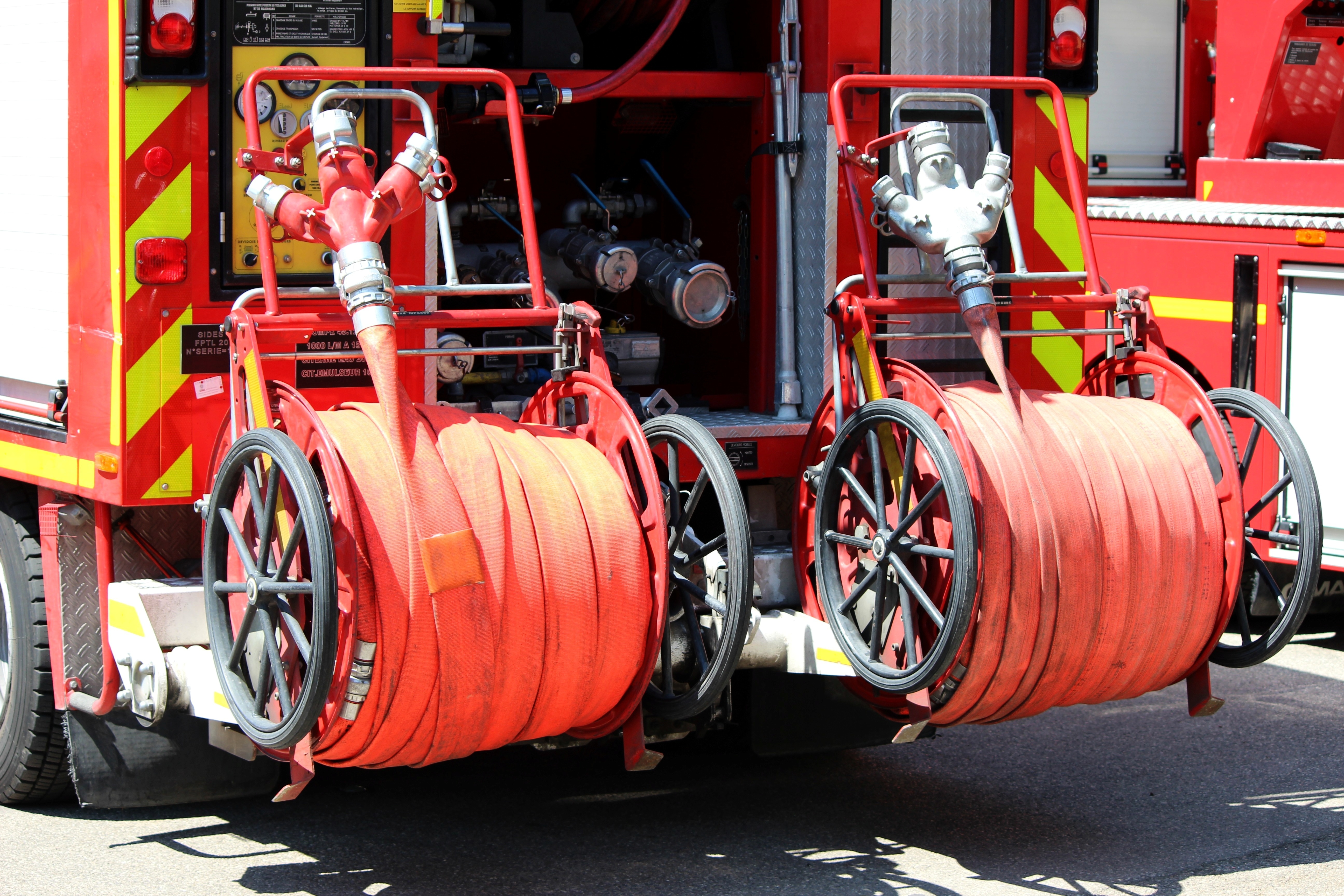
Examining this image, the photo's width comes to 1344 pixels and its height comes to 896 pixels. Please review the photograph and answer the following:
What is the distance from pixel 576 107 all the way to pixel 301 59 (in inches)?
65.3

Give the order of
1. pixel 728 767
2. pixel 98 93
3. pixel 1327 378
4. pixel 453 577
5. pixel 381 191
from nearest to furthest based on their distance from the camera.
Result: pixel 453 577 < pixel 381 191 < pixel 98 93 < pixel 728 767 < pixel 1327 378

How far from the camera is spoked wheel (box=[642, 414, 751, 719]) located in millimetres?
4367

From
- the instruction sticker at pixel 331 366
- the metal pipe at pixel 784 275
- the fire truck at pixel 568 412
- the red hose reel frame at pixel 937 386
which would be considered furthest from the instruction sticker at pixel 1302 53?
the instruction sticker at pixel 331 366

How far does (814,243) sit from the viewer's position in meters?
5.53

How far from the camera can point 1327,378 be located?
7.04 metres

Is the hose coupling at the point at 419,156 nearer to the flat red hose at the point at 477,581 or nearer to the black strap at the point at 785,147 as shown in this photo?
the flat red hose at the point at 477,581

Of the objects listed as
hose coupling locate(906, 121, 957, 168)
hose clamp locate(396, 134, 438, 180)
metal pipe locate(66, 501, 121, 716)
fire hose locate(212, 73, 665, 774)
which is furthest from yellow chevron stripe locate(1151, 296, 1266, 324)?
metal pipe locate(66, 501, 121, 716)

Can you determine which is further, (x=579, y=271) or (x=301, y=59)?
(x=579, y=271)

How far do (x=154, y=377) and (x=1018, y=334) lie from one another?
2249 mm

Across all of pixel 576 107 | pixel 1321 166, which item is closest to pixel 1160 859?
pixel 576 107

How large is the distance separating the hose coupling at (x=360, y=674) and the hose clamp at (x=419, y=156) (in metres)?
1.16

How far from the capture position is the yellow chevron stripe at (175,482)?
480cm

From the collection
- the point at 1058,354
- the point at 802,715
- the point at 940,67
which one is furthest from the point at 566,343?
the point at 1058,354

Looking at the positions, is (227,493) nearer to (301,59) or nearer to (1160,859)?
(301,59)
